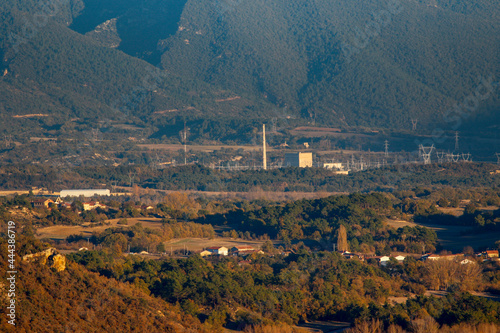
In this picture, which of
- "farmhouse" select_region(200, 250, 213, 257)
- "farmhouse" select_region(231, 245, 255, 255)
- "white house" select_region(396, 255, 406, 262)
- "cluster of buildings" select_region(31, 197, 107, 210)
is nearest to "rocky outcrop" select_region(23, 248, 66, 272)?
"farmhouse" select_region(200, 250, 213, 257)

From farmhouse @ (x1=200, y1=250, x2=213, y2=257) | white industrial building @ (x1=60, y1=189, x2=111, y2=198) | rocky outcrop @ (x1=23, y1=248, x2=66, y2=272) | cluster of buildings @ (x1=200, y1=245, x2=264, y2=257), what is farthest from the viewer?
white industrial building @ (x1=60, y1=189, x2=111, y2=198)

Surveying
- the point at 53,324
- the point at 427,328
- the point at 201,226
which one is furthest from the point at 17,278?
the point at 201,226

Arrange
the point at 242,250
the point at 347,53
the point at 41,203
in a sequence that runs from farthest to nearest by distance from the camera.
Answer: the point at 347,53
the point at 41,203
the point at 242,250

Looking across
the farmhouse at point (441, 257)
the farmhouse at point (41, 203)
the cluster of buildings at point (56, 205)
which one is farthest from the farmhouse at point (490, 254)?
the farmhouse at point (41, 203)

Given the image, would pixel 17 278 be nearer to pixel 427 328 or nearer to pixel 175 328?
pixel 175 328

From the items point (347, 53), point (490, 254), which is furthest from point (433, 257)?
point (347, 53)

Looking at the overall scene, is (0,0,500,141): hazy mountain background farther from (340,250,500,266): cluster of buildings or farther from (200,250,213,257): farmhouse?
(340,250,500,266): cluster of buildings

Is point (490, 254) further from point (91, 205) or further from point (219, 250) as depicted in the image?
point (91, 205)
